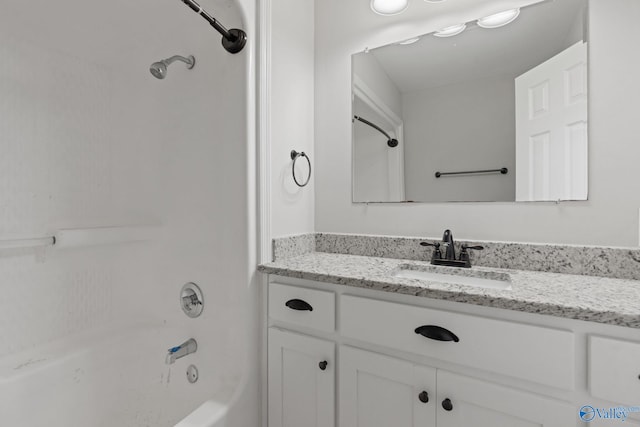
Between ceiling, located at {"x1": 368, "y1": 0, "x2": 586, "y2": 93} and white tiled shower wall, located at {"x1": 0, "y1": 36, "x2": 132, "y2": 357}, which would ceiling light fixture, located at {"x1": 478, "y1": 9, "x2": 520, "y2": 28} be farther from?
white tiled shower wall, located at {"x1": 0, "y1": 36, "x2": 132, "y2": 357}

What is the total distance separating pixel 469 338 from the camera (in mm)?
851

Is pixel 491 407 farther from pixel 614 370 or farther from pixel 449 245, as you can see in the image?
pixel 449 245

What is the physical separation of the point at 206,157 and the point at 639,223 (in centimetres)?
175

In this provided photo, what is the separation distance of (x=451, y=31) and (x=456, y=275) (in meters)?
1.15

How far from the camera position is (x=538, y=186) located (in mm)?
1223

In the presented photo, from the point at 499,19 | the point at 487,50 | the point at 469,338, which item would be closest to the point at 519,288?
the point at 469,338

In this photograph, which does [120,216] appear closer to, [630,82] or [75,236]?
[75,236]

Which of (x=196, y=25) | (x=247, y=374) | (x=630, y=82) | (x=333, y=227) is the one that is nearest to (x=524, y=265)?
(x=630, y=82)

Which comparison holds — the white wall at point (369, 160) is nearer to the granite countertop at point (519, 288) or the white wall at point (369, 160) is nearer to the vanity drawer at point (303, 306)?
the granite countertop at point (519, 288)

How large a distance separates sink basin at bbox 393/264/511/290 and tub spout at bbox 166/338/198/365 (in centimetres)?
97

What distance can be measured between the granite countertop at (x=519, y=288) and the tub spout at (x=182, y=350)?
494 millimetres

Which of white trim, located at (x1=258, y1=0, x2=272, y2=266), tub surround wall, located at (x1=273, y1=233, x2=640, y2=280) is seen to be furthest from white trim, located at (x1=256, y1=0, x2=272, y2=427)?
tub surround wall, located at (x1=273, y1=233, x2=640, y2=280)

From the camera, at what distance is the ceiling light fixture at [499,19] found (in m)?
1.27

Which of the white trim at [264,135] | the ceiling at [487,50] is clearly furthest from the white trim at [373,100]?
the white trim at [264,135]
